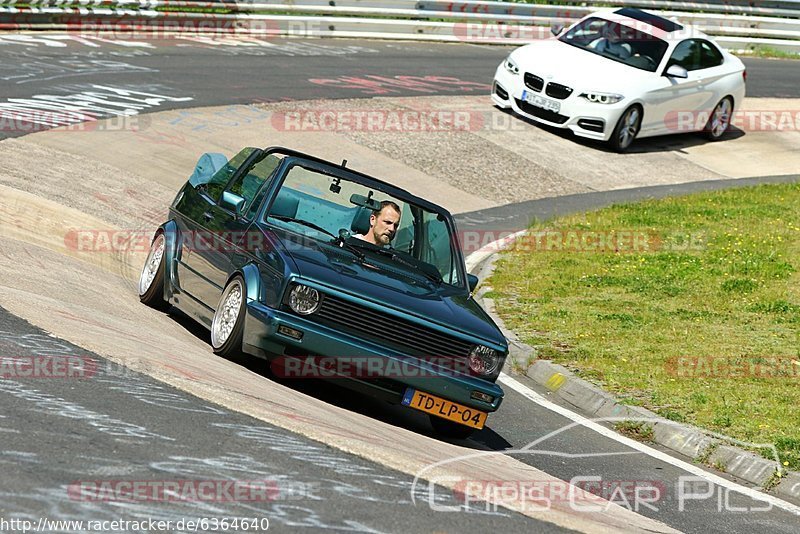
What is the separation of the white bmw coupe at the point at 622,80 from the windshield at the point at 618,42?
0.06 ft

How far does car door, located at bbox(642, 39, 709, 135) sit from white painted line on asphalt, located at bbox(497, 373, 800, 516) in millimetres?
11967

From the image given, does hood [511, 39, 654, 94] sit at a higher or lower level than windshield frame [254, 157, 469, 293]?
lower

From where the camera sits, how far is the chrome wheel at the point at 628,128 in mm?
21891

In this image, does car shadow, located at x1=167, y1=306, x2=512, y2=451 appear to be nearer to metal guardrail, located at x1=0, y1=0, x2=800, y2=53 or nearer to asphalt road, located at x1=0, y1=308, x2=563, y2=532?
asphalt road, located at x1=0, y1=308, x2=563, y2=532

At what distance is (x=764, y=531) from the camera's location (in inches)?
307

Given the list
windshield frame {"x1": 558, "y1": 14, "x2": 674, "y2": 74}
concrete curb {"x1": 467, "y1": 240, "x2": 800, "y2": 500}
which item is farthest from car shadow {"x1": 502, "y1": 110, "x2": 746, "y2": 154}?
concrete curb {"x1": 467, "y1": 240, "x2": 800, "y2": 500}

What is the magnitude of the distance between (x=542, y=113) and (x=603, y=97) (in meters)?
1.15

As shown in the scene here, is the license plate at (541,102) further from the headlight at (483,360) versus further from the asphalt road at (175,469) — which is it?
the asphalt road at (175,469)

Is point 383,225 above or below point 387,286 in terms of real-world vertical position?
above

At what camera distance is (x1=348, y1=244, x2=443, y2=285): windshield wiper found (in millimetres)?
9570

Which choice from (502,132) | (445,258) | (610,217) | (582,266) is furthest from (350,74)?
(445,258)

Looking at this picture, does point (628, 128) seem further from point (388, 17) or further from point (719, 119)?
point (388, 17)

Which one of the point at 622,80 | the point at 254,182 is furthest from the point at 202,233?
the point at 622,80

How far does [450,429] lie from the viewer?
908cm
